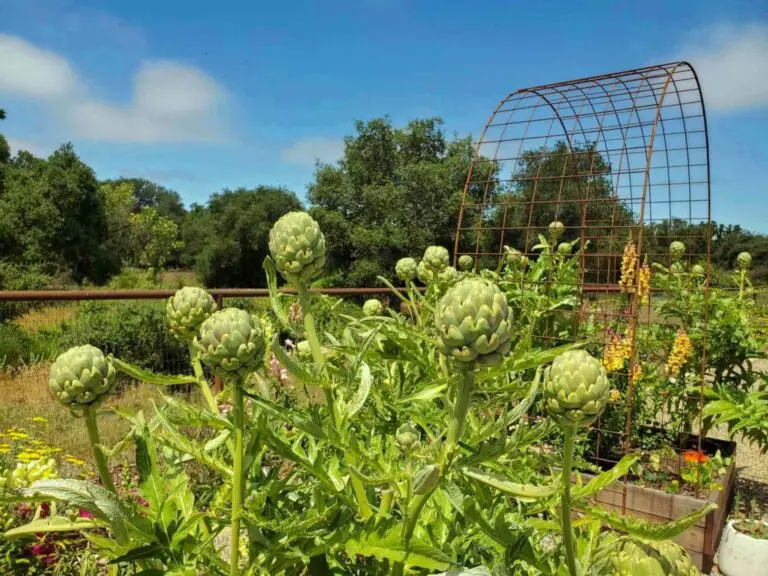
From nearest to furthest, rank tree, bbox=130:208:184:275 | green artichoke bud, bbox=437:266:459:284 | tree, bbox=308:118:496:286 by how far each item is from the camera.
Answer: green artichoke bud, bbox=437:266:459:284 < tree, bbox=308:118:496:286 < tree, bbox=130:208:184:275

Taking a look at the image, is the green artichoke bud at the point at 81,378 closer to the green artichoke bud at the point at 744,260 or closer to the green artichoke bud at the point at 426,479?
the green artichoke bud at the point at 426,479

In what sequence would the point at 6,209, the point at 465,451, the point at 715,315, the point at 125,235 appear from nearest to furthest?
the point at 465,451
the point at 715,315
the point at 6,209
the point at 125,235

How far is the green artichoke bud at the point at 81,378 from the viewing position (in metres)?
0.75

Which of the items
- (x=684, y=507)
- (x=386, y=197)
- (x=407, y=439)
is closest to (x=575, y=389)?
(x=407, y=439)

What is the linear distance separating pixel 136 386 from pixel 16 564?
263cm

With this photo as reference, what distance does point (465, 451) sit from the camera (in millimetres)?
718

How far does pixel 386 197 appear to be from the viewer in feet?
51.0

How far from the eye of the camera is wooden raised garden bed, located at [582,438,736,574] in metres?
2.20

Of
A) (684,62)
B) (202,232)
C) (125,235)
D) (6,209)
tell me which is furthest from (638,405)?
(125,235)

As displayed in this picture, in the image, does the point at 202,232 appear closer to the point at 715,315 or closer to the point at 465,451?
the point at 715,315

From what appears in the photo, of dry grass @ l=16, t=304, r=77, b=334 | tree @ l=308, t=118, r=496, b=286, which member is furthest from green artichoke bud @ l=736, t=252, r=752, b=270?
tree @ l=308, t=118, r=496, b=286

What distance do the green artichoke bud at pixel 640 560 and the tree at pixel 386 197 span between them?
12857mm

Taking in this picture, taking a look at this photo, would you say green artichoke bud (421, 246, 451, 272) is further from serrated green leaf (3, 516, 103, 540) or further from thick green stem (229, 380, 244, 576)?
serrated green leaf (3, 516, 103, 540)

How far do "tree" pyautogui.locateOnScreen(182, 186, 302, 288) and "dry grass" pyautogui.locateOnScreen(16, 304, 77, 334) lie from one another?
13810mm
